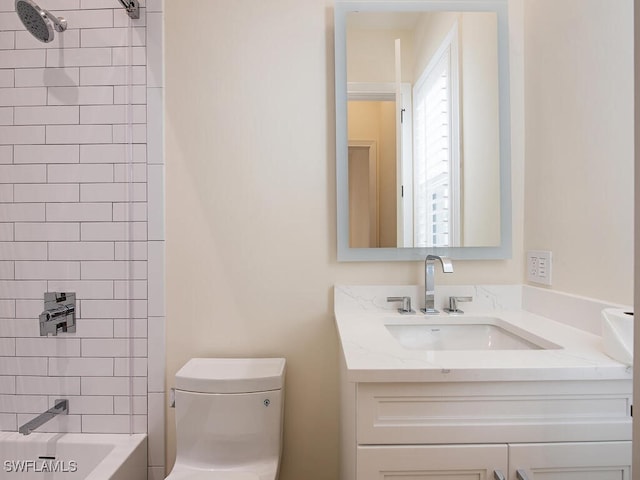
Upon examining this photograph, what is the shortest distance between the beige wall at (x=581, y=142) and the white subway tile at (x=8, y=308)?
2095 millimetres

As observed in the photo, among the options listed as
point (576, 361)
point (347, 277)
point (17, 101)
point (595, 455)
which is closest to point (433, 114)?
point (347, 277)

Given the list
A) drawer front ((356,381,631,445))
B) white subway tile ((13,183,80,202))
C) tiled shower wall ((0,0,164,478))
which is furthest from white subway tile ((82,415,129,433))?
drawer front ((356,381,631,445))

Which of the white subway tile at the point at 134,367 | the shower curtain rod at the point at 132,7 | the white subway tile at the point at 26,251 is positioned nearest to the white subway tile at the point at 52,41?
the shower curtain rod at the point at 132,7

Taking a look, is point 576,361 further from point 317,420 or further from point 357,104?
point 357,104

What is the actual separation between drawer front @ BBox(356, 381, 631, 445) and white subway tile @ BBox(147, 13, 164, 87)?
1.39 metres

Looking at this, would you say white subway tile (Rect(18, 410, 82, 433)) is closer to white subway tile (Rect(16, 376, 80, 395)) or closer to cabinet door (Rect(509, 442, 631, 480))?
white subway tile (Rect(16, 376, 80, 395))

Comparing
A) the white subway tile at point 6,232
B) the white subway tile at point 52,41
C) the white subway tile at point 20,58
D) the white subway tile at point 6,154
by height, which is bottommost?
the white subway tile at point 6,232

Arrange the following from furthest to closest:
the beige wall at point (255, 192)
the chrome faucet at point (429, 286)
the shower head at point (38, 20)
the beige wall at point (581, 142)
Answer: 1. the beige wall at point (255, 192)
2. the chrome faucet at point (429, 286)
3. the shower head at point (38, 20)
4. the beige wall at point (581, 142)

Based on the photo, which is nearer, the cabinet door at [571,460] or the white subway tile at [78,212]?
the cabinet door at [571,460]

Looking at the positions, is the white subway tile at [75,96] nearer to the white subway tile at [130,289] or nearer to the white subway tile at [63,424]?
the white subway tile at [130,289]

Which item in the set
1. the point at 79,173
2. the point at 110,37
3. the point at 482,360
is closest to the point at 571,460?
the point at 482,360

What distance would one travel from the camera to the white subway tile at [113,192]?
4.75 ft

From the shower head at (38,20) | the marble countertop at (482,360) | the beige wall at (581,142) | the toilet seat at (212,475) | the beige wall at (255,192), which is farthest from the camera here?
the beige wall at (255,192)

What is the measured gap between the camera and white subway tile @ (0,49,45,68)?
1438 mm
